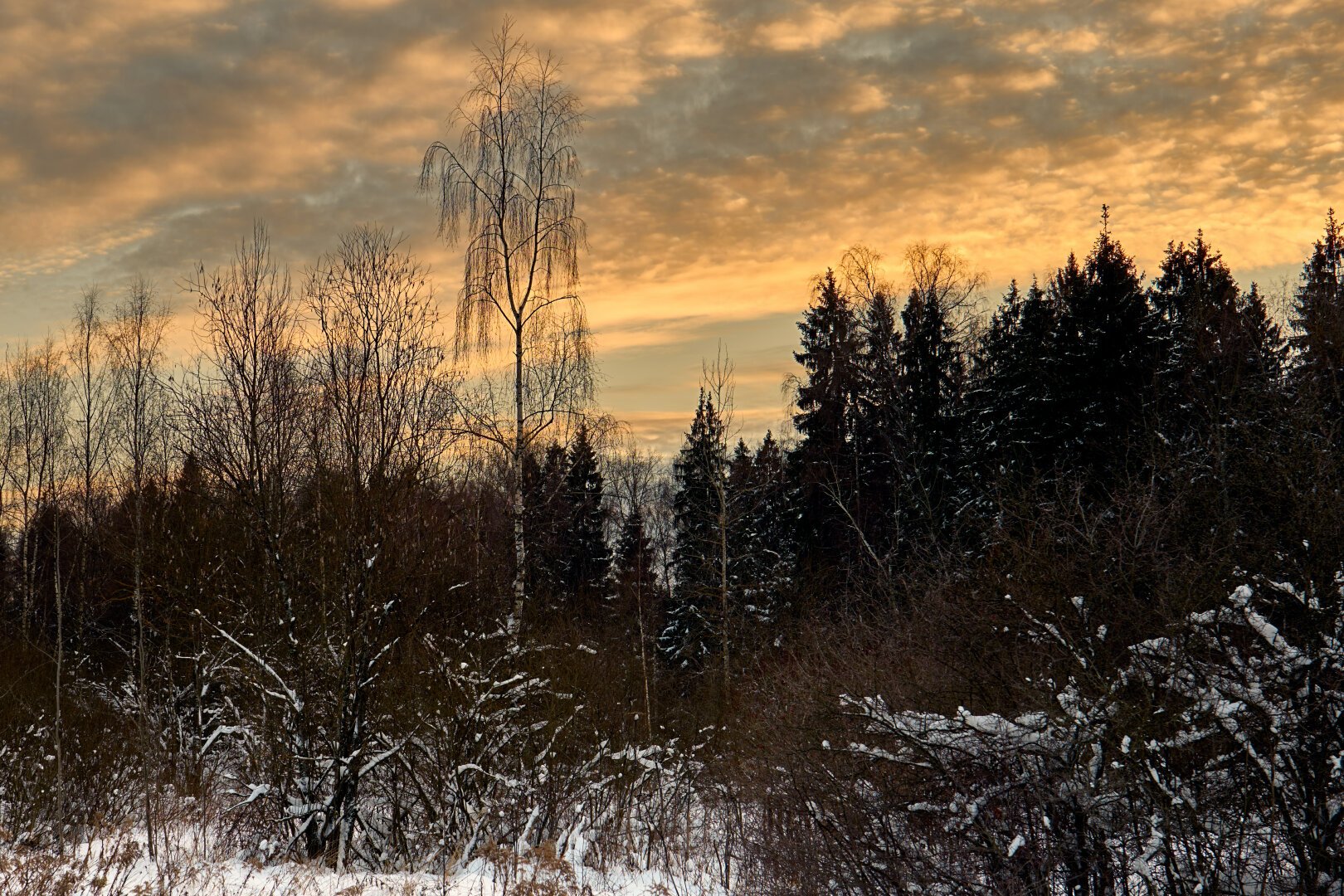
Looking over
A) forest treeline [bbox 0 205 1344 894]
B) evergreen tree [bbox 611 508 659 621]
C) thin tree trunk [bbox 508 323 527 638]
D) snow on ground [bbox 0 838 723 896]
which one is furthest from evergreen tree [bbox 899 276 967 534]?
snow on ground [bbox 0 838 723 896]

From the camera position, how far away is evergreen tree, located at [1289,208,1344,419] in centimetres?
1588

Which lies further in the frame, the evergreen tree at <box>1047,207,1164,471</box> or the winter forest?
the evergreen tree at <box>1047,207,1164,471</box>

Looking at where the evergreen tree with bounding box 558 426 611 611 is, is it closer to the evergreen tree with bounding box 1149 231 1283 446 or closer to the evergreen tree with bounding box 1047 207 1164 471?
the evergreen tree with bounding box 1047 207 1164 471

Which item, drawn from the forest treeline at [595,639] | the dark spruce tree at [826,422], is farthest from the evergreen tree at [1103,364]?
the dark spruce tree at [826,422]

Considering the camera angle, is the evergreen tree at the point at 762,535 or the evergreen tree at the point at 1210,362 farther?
the evergreen tree at the point at 762,535

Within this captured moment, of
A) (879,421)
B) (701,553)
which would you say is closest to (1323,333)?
(879,421)

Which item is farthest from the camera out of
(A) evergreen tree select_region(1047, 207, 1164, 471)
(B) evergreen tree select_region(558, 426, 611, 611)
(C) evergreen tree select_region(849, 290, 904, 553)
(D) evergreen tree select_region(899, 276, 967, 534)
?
(B) evergreen tree select_region(558, 426, 611, 611)

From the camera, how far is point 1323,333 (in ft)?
67.0

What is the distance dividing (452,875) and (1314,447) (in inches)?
333

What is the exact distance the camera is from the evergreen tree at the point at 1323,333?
15.9 m

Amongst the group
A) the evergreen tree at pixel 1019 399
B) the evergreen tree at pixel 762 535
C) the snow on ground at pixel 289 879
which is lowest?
the snow on ground at pixel 289 879

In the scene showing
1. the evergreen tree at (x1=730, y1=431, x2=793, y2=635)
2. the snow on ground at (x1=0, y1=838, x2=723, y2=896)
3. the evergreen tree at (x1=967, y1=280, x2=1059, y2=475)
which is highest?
the evergreen tree at (x1=967, y1=280, x2=1059, y2=475)

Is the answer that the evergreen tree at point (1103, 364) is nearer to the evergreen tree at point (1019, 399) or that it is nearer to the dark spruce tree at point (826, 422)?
the evergreen tree at point (1019, 399)

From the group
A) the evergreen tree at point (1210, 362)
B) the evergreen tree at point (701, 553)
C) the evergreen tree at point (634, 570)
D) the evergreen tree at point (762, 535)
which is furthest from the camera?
the evergreen tree at point (634, 570)
